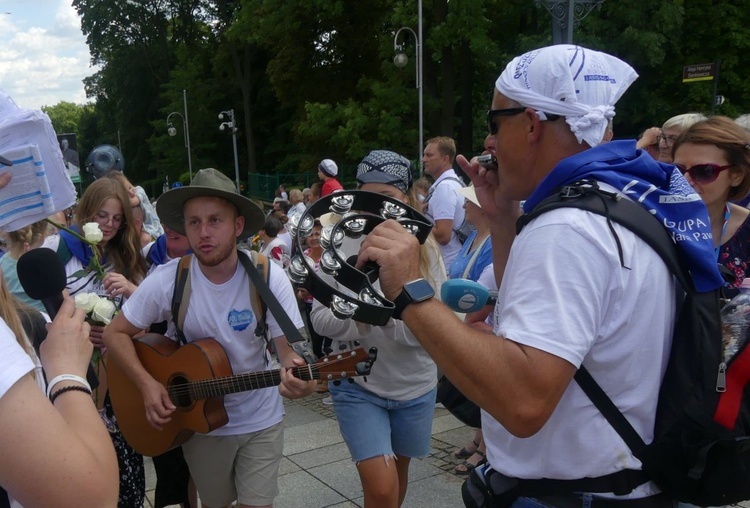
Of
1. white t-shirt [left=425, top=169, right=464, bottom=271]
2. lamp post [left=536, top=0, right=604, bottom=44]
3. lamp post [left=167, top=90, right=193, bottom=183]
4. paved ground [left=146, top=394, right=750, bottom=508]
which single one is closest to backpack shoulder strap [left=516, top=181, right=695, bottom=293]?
paved ground [left=146, top=394, right=750, bottom=508]

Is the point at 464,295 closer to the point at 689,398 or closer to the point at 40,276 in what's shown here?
the point at 689,398

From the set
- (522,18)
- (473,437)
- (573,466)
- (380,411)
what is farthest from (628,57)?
(573,466)

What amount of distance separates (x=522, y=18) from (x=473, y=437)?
2253cm

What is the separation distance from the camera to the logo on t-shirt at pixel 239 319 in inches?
128

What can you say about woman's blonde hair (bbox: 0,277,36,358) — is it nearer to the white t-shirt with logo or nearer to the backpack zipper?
the white t-shirt with logo

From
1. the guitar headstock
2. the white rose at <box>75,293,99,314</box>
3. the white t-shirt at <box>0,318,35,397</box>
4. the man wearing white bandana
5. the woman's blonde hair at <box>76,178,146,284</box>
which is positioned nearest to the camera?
the white t-shirt at <box>0,318,35,397</box>

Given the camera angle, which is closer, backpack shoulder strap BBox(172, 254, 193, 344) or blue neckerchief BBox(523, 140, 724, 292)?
blue neckerchief BBox(523, 140, 724, 292)

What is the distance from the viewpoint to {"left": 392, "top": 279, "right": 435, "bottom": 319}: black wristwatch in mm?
1640

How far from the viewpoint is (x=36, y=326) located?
199 centimetres

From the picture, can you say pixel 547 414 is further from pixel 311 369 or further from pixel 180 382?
pixel 180 382

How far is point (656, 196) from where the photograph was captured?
166 cm

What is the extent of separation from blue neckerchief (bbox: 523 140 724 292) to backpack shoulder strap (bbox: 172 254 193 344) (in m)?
2.10

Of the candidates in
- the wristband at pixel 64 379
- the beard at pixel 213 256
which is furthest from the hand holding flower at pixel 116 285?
the wristband at pixel 64 379

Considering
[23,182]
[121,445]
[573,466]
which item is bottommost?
[121,445]
